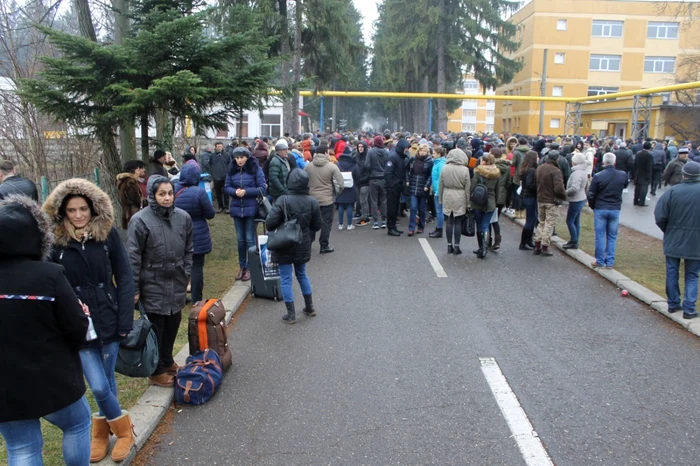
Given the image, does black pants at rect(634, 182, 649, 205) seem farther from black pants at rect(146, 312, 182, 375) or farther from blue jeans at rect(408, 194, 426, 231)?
black pants at rect(146, 312, 182, 375)

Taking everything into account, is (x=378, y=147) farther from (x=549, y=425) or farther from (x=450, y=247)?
(x=549, y=425)

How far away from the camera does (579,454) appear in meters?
3.88

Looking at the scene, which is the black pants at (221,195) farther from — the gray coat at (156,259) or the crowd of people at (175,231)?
the gray coat at (156,259)

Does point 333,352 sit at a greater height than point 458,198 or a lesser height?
lesser

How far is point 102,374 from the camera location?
3.64m

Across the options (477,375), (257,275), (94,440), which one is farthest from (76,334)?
(257,275)

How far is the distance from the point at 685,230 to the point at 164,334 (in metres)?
5.95

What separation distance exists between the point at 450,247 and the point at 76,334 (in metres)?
8.15

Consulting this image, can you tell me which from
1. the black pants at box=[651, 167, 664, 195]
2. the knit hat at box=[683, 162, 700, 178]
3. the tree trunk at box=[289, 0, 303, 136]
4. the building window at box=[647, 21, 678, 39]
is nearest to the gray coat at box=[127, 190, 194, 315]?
the knit hat at box=[683, 162, 700, 178]

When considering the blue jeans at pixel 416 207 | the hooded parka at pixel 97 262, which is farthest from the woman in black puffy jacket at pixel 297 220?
the blue jeans at pixel 416 207

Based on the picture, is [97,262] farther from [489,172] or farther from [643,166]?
[643,166]

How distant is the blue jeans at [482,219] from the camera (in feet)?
32.8

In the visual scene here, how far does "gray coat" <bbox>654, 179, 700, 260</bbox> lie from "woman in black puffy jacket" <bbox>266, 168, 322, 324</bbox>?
4315 millimetres

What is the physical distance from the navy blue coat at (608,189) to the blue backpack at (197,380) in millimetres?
6639
